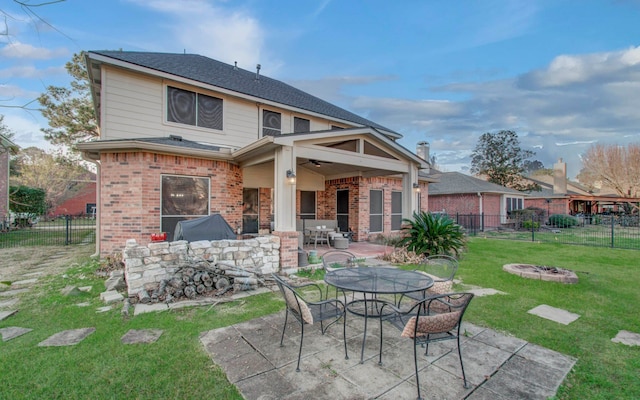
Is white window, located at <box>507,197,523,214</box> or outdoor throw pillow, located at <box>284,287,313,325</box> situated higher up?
white window, located at <box>507,197,523,214</box>

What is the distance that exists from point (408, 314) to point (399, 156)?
261 inches

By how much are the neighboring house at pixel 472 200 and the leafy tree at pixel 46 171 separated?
25.8 metres

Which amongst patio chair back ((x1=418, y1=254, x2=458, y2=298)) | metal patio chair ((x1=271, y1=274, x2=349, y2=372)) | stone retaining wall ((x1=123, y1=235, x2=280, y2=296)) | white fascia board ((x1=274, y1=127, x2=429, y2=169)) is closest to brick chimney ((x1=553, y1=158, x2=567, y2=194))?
white fascia board ((x1=274, y1=127, x2=429, y2=169))

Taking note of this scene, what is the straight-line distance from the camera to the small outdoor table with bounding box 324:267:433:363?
3158mm

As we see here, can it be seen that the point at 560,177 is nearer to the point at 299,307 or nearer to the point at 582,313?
the point at 582,313

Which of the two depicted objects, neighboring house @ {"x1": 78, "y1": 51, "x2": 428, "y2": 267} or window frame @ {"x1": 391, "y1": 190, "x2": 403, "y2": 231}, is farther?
window frame @ {"x1": 391, "y1": 190, "x2": 403, "y2": 231}

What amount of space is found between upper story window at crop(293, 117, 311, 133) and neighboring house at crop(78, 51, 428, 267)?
0.13 ft

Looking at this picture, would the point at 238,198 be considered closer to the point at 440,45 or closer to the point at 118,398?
the point at 118,398

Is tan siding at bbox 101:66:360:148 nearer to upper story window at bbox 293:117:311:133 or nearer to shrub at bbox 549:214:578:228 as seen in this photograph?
upper story window at bbox 293:117:311:133

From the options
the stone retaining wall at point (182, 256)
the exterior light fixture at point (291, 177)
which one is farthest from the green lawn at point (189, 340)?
the exterior light fixture at point (291, 177)

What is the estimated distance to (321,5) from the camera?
26.7 ft

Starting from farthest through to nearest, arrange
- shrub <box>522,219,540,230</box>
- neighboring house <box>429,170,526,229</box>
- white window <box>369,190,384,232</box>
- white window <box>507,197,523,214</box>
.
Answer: white window <box>507,197,523,214</box> → neighboring house <box>429,170,526,229</box> → shrub <box>522,219,540,230</box> → white window <box>369,190,384,232</box>

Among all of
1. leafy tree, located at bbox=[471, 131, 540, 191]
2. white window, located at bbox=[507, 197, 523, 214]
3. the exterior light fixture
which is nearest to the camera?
the exterior light fixture

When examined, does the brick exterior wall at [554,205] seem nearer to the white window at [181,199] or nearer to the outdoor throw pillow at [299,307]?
the white window at [181,199]
